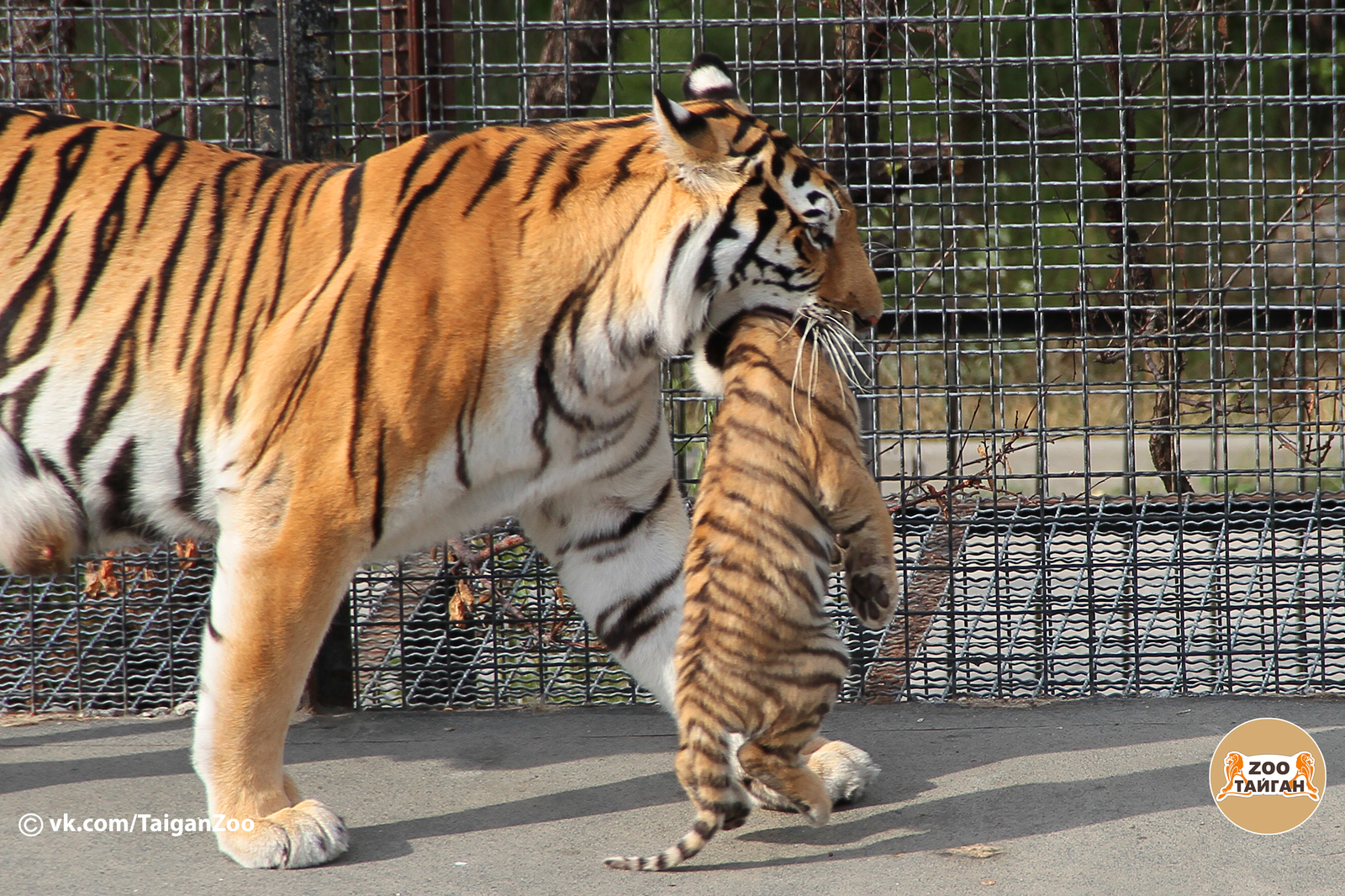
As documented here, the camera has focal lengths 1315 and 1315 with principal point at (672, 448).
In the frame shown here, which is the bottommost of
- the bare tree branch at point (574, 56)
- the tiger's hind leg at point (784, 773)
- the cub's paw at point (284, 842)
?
the cub's paw at point (284, 842)

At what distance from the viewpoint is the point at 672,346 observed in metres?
2.52

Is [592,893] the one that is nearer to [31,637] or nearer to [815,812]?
[815,812]

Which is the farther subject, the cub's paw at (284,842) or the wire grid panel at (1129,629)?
the wire grid panel at (1129,629)

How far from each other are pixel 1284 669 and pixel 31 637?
3490mm

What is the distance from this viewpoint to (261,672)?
2387mm

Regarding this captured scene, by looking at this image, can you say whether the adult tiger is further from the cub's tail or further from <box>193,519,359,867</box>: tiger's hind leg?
the cub's tail

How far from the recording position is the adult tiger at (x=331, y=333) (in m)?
2.41

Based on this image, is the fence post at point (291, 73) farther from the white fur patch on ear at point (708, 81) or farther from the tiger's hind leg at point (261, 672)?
the tiger's hind leg at point (261, 672)

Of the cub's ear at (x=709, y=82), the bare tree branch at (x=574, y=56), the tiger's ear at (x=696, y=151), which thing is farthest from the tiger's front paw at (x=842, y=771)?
the bare tree branch at (x=574, y=56)

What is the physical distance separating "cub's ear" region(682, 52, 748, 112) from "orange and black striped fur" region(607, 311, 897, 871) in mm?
483

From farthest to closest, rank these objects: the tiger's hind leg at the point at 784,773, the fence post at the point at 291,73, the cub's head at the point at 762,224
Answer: the fence post at the point at 291,73 < the cub's head at the point at 762,224 < the tiger's hind leg at the point at 784,773

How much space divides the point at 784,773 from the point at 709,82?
1392 millimetres

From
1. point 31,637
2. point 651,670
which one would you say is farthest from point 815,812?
point 31,637

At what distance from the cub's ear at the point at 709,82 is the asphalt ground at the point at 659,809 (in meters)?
1.47
